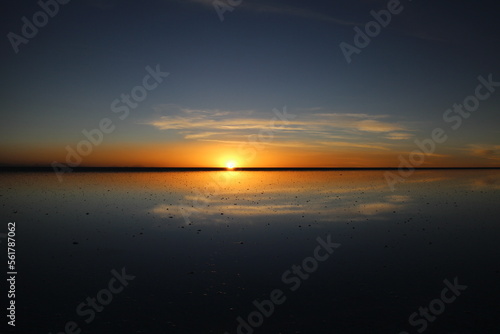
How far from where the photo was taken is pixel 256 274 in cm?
1456

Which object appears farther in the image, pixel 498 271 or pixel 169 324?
pixel 498 271

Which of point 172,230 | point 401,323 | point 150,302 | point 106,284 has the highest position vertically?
point 172,230

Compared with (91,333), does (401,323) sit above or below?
below

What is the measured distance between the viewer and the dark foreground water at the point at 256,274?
10.6m

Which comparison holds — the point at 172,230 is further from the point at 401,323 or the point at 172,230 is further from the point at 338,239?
the point at 401,323

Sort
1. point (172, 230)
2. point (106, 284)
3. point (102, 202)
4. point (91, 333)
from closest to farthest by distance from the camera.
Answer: point (91, 333) < point (106, 284) < point (172, 230) < point (102, 202)

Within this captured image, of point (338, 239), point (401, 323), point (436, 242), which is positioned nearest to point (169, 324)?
point (401, 323)

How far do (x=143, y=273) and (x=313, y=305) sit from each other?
22.9 feet

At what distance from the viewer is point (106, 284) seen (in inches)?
531

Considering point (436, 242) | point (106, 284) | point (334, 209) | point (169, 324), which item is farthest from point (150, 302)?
point (334, 209)

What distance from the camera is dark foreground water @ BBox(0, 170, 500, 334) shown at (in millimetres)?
10562

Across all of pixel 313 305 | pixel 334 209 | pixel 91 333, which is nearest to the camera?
pixel 91 333

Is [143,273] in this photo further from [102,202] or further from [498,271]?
[102,202]

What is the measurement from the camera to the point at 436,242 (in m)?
20.2
